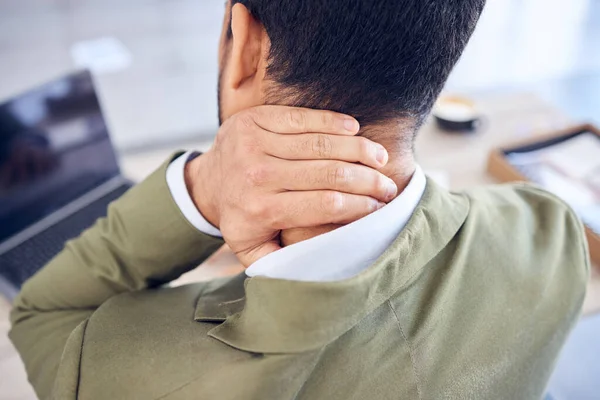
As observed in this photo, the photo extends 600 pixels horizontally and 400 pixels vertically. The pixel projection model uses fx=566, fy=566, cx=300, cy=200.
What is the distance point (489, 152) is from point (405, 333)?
0.94 m

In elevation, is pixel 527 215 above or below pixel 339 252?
below

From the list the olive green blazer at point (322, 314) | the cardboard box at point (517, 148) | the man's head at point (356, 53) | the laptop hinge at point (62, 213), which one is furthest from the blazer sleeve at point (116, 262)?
the cardboard box at point (517, 148)

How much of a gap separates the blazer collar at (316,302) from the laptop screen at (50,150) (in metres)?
0.77

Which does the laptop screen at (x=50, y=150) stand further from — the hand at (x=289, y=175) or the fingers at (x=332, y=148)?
the fingers at (x=332, y=148)

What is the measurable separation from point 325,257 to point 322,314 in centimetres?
9

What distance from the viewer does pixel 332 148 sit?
0.72m

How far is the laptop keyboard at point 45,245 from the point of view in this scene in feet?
4.01

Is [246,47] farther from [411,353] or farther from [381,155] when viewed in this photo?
[411,353]

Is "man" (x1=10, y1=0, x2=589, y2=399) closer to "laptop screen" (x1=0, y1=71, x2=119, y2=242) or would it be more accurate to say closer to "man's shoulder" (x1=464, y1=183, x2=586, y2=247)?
"man's shoulder" (x1=464, y1=183, x2=586, y2=247)

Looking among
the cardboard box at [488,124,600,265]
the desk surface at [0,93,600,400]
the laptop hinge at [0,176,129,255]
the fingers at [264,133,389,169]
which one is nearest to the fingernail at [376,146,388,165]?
the fingers at [264,133,389,169]

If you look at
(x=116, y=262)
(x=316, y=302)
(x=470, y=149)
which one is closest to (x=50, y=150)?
(x=116, y=262)

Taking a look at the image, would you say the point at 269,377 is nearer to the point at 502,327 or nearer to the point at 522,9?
the point at 502,327

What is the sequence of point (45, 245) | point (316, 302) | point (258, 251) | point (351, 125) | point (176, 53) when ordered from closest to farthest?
point (316, 302) < point (351, 125) < point (258, 251) < point (45, 245) < point (176, 53)

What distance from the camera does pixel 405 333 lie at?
68 centimetres
